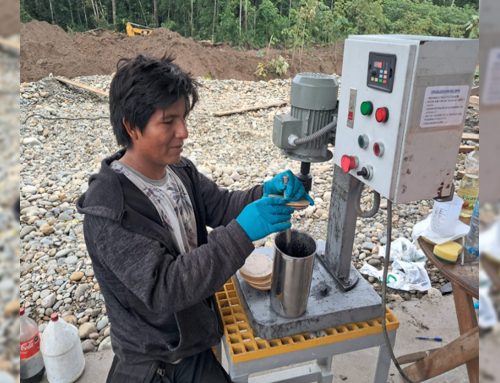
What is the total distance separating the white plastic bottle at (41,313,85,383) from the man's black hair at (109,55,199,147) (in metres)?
1.03

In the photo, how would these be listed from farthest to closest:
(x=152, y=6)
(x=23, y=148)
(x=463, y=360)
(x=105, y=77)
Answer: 1. (x=152, y=6)
2. (x=105, y=77)
3. (x=23, y=148)
4. (x=463, y=360)

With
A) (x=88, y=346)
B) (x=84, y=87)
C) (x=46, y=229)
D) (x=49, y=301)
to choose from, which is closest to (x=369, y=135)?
(x=88, y=346)

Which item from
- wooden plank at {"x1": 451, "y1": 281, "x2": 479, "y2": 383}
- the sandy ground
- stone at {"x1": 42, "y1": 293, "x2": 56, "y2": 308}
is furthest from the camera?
stone at {"x1": 42, "y1": 293, "x2": 56, "y2": 308}

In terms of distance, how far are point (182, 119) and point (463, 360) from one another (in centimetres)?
142

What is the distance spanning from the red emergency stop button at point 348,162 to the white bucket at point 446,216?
47 cm

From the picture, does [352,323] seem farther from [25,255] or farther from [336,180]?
[25,255]

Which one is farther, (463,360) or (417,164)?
(463,360)

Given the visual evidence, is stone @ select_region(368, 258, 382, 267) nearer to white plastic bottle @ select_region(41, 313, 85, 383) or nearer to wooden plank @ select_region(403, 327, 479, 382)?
wooden plank @ select_region(403, 327, 479, 382)

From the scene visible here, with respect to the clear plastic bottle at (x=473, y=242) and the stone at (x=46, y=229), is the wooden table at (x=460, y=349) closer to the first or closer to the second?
the clear plastic bottle at (x=473, y=242)

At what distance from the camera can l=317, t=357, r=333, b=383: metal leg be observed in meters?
1.52

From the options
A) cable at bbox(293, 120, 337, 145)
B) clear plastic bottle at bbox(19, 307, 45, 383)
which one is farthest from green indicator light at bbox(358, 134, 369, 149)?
clear plastic bottle at bbox(19, 307, 45, 383)

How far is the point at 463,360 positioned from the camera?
5.14 ft

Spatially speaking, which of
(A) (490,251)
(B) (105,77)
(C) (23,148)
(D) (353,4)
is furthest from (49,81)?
(D) (353,4)

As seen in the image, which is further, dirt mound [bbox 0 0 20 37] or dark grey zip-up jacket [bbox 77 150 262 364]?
dark grey zip-up jacket [bbox 77 150 262 364]
